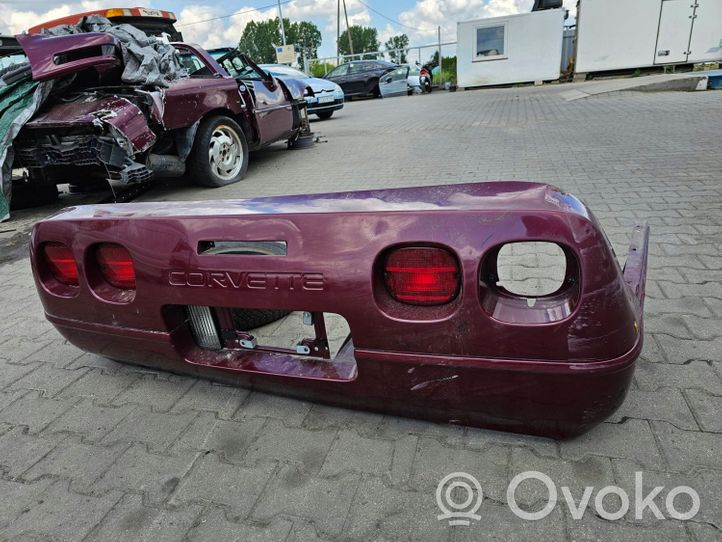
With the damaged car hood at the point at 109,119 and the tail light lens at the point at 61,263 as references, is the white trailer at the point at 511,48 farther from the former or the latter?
the tail light lens at the point at 61,263

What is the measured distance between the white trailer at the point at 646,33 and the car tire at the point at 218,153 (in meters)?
16.3

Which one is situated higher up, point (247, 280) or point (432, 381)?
point (247, 280)

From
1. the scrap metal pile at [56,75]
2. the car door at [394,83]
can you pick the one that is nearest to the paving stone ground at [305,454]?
the scrap metal pile at [56,75]

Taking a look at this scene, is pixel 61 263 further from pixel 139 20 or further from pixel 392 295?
pixel 139 20

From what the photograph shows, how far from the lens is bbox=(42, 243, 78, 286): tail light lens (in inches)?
76.0

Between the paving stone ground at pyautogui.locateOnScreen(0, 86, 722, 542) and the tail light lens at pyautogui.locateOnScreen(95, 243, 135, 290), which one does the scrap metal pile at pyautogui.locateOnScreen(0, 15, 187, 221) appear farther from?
the tail light lens at pyautogui.locateOnScreen(95, 243, 135, 290)

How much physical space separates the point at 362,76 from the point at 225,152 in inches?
642

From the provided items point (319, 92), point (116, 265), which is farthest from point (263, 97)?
point (319, 92)

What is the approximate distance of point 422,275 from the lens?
1.42 metres

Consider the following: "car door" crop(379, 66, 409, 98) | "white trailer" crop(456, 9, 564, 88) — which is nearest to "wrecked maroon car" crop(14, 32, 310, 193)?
"car door" crop(379, 66, 409, 98)

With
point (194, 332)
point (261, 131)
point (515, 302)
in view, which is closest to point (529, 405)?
point (515, 302)

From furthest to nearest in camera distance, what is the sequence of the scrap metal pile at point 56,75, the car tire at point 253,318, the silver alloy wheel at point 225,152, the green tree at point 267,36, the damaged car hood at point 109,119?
the green tree at point 267,36 → the silver alloy wheel at point 225,152 → the scrap metal pile at point 56,75 → the damaged car hood at point 109,119 → the car tire at point 253,318

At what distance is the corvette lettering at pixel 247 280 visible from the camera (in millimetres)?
1510

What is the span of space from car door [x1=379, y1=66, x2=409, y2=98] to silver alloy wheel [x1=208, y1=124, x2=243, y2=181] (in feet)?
52.5
